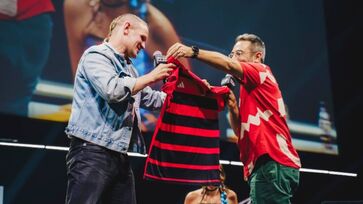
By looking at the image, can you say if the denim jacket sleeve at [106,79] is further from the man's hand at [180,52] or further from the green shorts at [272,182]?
the green shorts at [272,182]

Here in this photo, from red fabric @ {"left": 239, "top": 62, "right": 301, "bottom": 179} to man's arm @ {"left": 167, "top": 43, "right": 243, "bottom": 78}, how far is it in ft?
0.25

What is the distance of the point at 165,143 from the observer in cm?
288

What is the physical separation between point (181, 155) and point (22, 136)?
7.81 ft

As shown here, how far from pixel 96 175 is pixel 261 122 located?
1053mm

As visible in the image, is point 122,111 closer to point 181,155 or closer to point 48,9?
point 181,155

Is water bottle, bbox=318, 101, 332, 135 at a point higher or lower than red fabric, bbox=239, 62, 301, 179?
higher

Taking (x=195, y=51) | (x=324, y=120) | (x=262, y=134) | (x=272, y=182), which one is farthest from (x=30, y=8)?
(x=324, y=120)

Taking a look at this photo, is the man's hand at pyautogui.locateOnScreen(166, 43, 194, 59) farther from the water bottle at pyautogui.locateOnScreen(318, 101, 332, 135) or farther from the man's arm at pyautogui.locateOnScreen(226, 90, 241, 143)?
the water bottle at pyautogui.locateOnScreen(318, 101, 332, 135)

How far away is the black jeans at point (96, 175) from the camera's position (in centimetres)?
234

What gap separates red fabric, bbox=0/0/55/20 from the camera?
4.66 metres

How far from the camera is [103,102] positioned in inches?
97.8

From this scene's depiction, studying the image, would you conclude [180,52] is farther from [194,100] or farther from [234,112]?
[234,112]

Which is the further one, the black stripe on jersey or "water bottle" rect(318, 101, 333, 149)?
"water bottle" rect(318, 101, 333, 149)

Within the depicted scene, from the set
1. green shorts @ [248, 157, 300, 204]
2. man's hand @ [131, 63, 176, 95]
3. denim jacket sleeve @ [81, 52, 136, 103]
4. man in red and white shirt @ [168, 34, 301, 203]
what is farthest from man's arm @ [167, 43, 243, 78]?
green shorts @ [248, 157, 300, 204]
